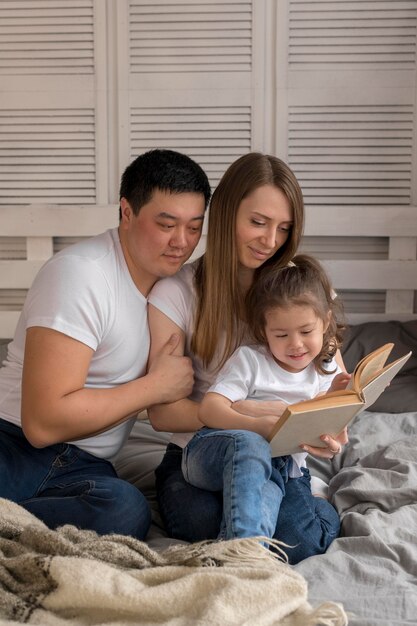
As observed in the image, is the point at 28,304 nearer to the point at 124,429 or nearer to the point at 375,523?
the point at 124,429

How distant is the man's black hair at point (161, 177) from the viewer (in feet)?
5.87

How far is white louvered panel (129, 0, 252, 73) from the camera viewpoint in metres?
3.04

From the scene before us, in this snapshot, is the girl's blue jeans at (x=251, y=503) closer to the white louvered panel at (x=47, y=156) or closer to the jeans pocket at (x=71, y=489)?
the jeans pocket at (x=71, y=489)

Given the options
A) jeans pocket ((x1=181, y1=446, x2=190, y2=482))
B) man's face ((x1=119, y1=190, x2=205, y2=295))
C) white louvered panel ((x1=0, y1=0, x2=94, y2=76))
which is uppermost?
white louvered panel ((x1=0, y1=0, x2=94, y2=76))

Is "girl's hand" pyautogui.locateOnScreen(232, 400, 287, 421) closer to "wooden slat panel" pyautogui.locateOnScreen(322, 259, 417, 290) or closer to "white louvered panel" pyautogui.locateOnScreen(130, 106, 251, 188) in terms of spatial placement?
"wooden slat panel" pyautogui.locateOnScreen(322, 259, 417, 290)

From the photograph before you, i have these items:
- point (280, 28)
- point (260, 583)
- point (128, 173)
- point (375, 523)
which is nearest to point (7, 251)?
point (280, 28)

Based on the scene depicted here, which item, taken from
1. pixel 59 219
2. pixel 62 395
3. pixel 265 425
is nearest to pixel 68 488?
pixel 62 395

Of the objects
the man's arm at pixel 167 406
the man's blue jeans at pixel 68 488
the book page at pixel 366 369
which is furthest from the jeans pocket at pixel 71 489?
the book page at pixel 366 369

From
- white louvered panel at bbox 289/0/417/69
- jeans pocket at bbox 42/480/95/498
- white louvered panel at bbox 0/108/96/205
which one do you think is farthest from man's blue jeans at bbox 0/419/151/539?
white louvered panel at bbox 289/0/417/69

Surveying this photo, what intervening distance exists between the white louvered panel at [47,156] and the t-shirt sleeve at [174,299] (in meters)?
1.36

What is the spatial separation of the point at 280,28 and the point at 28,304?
169 cm

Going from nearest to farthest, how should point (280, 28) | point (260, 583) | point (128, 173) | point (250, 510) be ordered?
point (260, 583) → point (250, 510) → point (128, 173) → point (280, 28)

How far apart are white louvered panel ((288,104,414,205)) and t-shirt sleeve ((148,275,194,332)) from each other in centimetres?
133

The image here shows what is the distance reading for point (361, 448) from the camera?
7.22 ft
